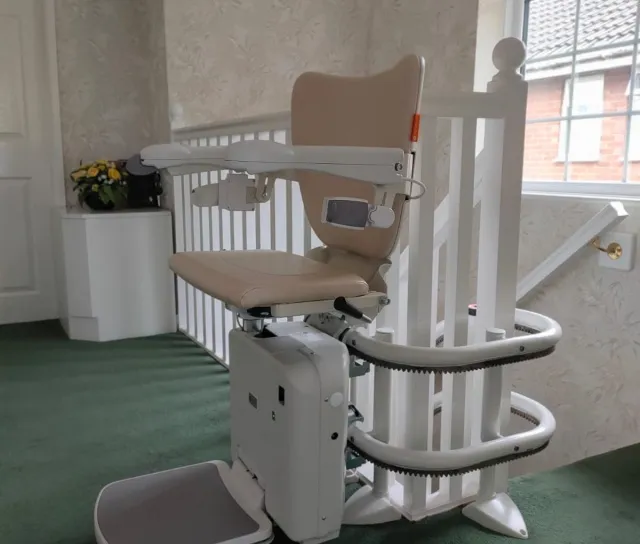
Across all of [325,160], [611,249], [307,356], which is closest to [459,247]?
[307,356]

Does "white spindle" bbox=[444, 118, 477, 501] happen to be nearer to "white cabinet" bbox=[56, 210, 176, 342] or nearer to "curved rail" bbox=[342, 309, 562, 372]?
"curved rail" bbox=[342, 309, 562, 372]

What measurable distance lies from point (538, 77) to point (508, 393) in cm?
151

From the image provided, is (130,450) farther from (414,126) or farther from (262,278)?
(414,126)

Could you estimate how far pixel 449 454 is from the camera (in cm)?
126

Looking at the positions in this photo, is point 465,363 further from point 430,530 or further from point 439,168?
point 439,168

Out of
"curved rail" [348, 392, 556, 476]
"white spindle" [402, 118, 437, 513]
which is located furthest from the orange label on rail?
"curved rail" [348, 392, 556, 476]

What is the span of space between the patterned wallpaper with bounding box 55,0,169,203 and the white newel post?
206cm

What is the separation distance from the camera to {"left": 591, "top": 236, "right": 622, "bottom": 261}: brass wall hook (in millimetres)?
1921

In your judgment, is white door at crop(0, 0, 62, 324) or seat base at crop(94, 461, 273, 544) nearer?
seat base at crop(94, 461, 273, 544)

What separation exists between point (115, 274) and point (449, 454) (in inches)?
77.9

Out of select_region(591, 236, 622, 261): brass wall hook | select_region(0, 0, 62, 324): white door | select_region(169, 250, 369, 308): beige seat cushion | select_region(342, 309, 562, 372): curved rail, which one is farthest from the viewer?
select_region(0, 0, 62, 324): white door

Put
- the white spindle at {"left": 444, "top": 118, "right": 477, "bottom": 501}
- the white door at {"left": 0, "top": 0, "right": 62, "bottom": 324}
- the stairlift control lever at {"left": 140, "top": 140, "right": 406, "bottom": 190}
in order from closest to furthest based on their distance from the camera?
the stairlift control lever at {"left": 140, "top": 140, "right": 406, "bottom": 190}, the white spindle at {"left": 444, "top": 118, "right": 477, "bottom": 501}, the white door at {"left": 0, "top": 0, "right": 62, "bottom": 324}

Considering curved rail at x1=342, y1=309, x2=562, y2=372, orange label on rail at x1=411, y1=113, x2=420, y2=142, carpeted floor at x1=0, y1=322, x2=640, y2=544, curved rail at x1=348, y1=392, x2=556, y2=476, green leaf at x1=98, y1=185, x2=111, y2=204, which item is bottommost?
carpeted floor at x1=0, y1=322, x2=640, y2=544

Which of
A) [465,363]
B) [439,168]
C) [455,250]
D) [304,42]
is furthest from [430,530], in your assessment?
[304,42]
